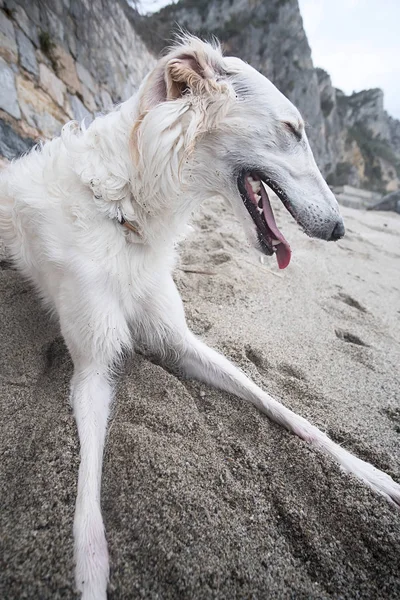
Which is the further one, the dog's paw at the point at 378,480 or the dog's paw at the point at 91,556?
the dog's paw at the point at 378,480

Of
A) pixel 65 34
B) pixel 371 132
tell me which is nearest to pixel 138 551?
pixel 65 34

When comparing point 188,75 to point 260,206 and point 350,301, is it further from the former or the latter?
point 350,301

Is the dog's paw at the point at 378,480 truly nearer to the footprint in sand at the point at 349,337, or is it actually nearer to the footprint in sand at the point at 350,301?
the footprint in sand at the point at 349,337

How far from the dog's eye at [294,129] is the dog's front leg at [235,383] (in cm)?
104

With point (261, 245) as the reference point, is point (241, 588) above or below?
below

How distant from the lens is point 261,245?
164 cm

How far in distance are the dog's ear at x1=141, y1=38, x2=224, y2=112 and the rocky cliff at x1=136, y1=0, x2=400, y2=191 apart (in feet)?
22.9

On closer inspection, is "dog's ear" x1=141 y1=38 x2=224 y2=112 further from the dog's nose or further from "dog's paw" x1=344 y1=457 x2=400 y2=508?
"dog's paw" x1=344 y1=457 x2=400 y2=508

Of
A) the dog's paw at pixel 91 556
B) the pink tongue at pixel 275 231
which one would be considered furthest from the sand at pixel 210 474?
the pink tongue at pixel 275 231

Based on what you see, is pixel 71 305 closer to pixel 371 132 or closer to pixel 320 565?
pixel 320 565

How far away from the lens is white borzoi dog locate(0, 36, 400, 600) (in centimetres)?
138

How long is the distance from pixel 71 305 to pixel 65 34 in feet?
16.0

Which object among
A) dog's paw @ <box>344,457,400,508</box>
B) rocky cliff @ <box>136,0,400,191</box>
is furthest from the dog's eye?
rocky cliff @ <box>136,0,400,191</box>

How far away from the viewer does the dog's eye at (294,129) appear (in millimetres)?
1618
